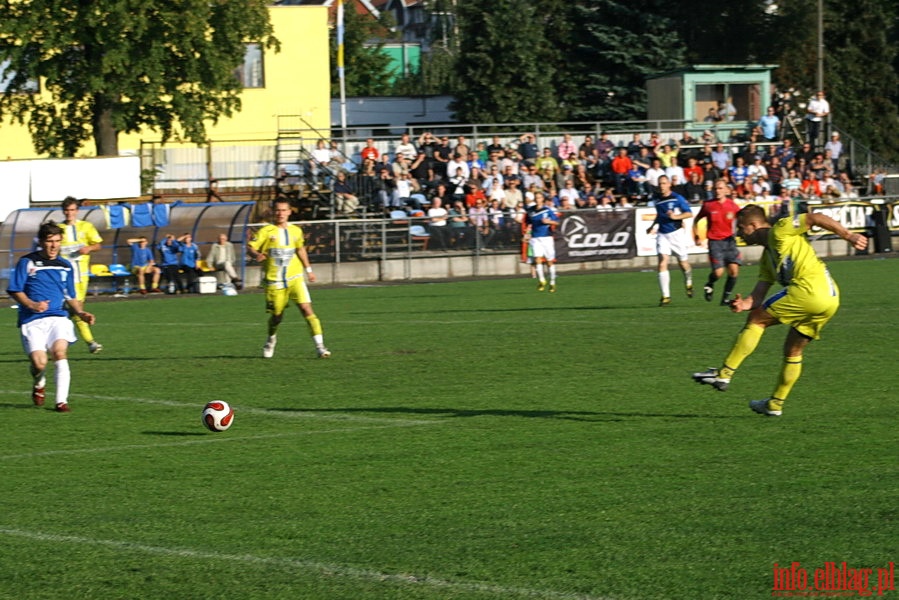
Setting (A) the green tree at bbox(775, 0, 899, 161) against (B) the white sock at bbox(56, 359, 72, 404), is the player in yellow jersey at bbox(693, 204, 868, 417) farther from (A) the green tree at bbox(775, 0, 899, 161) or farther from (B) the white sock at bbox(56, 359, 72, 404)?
(A) the green tree at bbox(775, 0, 899, 161)

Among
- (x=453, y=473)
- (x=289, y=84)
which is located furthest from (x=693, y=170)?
(x=453, y=473)

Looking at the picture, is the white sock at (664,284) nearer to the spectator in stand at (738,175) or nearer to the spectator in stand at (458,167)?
the spectator in stand at (458,167)

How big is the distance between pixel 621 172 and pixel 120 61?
48.3ft

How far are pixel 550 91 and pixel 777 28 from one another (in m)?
13.6

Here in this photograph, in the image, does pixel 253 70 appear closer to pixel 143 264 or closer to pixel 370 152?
pixel 370 152

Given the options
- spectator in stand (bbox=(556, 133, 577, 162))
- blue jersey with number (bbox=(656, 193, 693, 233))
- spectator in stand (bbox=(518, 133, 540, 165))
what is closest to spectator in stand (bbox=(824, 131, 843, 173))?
spectator in stand (bbox=(556, 133, 577, 162))

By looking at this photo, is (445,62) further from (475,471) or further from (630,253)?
(475,471)

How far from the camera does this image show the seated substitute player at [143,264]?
32625mm

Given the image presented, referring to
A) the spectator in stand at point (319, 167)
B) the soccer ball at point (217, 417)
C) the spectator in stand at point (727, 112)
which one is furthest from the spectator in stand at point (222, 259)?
the soccer ball at point (217, 417)

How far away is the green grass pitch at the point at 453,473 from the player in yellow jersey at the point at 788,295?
444 mm

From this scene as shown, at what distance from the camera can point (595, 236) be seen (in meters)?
36.4

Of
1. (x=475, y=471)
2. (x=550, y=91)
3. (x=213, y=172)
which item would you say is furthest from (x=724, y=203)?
(x=550, y=91)

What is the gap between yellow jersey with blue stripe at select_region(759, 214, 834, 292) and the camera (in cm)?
1056

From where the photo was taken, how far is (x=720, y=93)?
4950 centimetres
